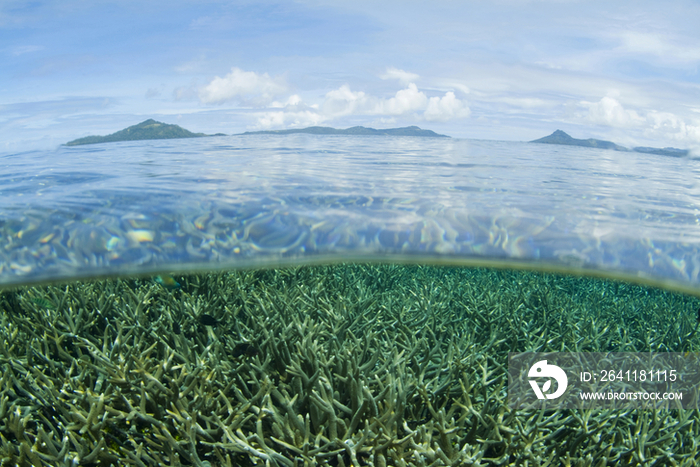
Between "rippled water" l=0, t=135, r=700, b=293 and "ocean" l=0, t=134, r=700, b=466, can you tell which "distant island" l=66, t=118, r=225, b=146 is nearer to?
"ocean" l=0, t=134, r=700, b=466

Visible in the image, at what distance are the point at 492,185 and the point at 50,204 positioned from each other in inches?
347

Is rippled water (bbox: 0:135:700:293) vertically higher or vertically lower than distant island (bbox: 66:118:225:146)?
lower

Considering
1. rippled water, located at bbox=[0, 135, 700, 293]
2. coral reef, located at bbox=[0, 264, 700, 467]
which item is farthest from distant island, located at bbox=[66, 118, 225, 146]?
coral reef, located at bbox=[0, 264, 700, 467]

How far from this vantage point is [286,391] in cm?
436

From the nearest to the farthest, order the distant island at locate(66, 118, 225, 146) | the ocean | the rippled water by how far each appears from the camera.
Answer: the ocean, the rippled water, the distant island at locate(66, 118, 225, 146)

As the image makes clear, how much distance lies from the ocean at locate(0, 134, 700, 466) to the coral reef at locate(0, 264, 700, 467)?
0.10 ft

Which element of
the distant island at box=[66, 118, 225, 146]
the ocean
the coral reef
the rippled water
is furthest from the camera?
the distant island at box=[66, 118, 225, 146]

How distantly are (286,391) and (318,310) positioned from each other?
230cm

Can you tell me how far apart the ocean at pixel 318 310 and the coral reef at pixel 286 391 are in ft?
0.10

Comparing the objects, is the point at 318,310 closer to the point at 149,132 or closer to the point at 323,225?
the point at 323,225

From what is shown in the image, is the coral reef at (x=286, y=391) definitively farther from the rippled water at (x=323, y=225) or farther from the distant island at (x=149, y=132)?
the distant island at (x=149, y=132)

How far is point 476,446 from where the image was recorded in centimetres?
397

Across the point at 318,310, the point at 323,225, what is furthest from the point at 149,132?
the point at 318,310

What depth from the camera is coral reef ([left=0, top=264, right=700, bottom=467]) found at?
3846 millimetres
